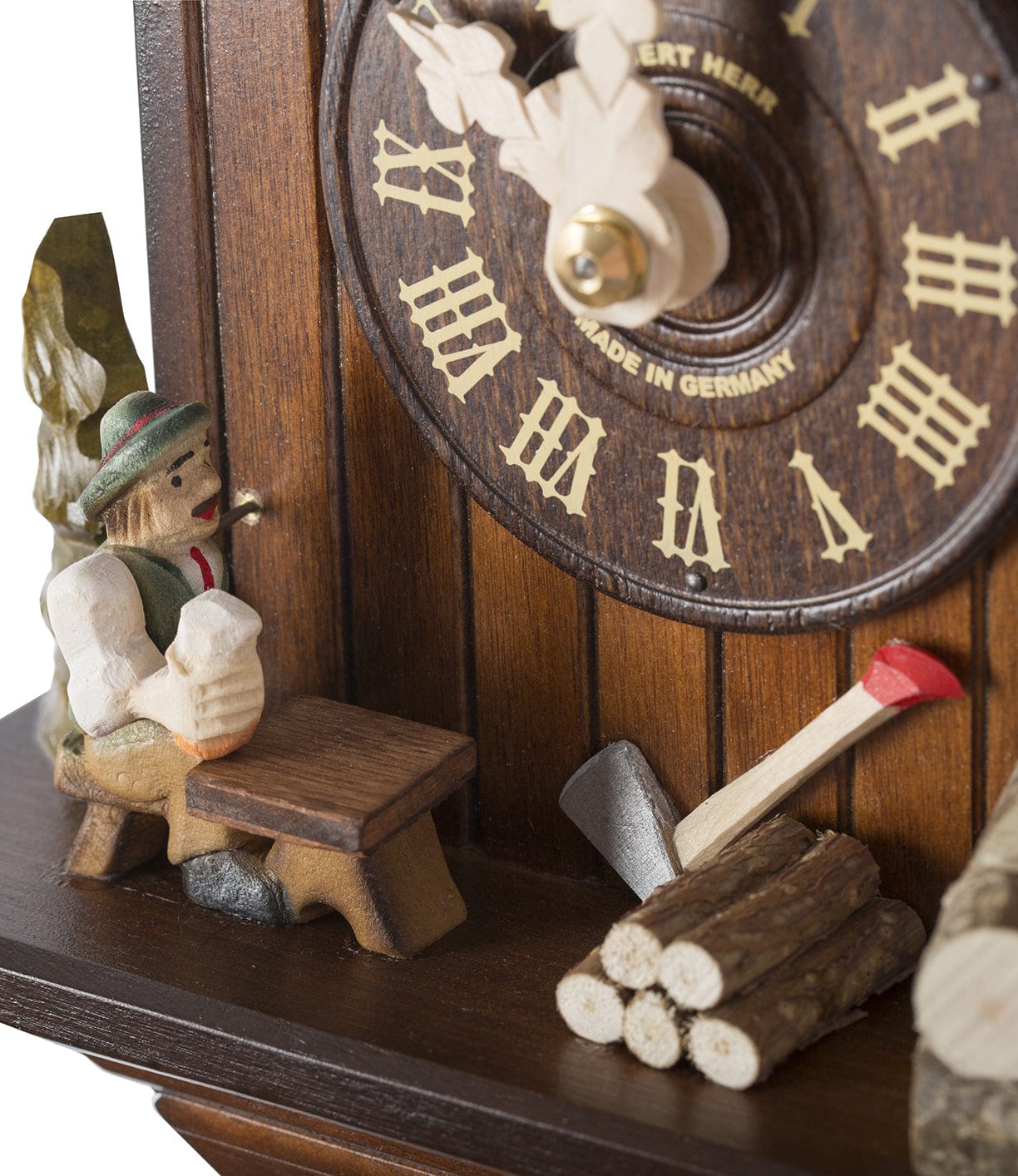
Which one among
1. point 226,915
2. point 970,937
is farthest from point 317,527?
point 970,937

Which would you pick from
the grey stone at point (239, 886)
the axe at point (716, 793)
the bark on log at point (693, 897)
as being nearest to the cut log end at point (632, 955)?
the bark on log at point (693, 897)

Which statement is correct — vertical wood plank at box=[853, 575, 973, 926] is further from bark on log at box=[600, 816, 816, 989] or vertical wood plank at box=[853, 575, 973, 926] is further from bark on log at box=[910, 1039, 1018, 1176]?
bark on log at box=[910, 1039, 1018, 1176]

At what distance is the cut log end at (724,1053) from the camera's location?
1065 mm

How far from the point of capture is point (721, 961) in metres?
1.06

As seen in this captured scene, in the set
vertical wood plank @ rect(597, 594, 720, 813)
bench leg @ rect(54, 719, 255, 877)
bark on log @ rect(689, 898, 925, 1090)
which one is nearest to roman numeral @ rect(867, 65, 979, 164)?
vertical wood plank @ rect(597, 594, 720, 813)

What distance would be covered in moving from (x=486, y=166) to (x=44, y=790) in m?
0.58

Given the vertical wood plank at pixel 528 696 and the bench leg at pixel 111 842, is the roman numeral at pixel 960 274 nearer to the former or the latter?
the vertical wood plank at pixel 528 696

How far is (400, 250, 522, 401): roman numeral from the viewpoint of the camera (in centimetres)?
122

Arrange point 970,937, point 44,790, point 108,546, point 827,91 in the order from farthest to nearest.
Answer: point 44,790 < point 108,546 < point 827,91 < point 970,937

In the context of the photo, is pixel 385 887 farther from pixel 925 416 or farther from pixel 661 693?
pixel 925 416

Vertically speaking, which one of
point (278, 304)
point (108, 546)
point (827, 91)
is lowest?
point (108, 546)

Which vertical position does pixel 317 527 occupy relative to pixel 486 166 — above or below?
below

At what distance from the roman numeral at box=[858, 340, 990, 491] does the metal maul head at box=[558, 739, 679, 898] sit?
293 mm

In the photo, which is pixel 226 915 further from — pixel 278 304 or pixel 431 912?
pixel 278 304
